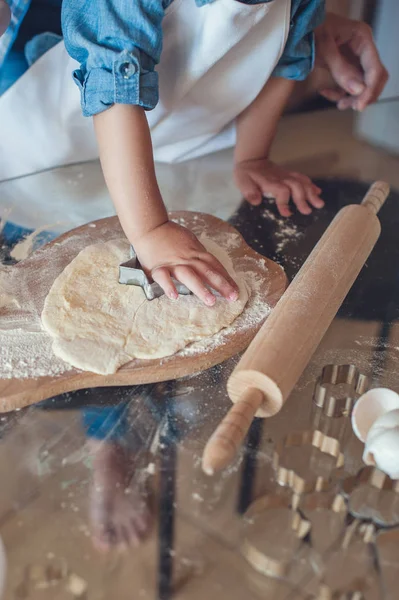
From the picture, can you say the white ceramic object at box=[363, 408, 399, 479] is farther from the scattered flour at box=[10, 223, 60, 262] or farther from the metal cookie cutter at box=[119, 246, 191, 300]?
the scattered flour at box=[10, 223, 60, 262]

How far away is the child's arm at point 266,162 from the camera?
999 mm

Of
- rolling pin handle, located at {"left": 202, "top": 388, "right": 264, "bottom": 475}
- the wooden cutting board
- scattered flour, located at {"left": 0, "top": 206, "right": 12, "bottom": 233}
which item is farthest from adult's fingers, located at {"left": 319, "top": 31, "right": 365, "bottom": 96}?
rolling pin handle, located at {"left": 202, "top": 388, "right": 264, "bottom": 475}

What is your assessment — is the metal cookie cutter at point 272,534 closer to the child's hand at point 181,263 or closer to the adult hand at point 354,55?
the child's hand at point 181,263

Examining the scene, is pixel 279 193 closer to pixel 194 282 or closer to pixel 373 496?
pixel 194 282

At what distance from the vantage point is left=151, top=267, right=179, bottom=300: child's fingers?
694mm

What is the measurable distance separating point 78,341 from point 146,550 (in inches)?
9.2

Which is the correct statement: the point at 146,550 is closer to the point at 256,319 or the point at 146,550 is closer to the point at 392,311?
the point at 256,319

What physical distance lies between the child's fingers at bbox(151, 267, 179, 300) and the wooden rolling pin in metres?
0.12

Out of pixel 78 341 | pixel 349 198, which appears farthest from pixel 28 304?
pixel 349 198

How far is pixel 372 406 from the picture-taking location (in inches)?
24.0

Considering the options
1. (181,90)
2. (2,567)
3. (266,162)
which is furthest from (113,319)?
(266,162)

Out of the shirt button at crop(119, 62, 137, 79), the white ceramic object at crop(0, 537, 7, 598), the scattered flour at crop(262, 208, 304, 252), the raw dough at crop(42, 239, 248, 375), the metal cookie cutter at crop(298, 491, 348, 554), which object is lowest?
the scattered flour at crop(262, 208, 304, 252)

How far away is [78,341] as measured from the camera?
65 cm

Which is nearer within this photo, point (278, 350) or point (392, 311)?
point (278, 350)
